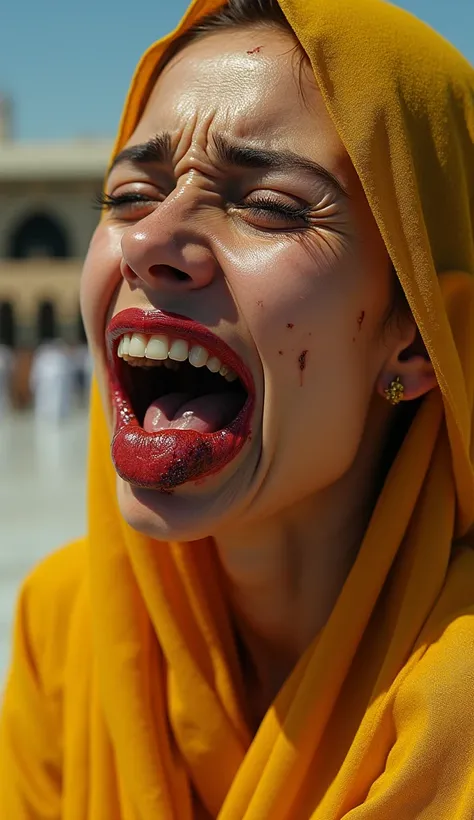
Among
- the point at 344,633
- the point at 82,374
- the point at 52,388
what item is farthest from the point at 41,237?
the point at 344,633

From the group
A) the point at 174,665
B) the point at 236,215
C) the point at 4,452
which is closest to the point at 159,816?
the point at 174,665

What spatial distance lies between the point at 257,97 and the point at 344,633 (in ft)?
2.43

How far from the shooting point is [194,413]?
1.23 metres

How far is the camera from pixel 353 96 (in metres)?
1.12

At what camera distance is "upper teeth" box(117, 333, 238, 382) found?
3.83ft

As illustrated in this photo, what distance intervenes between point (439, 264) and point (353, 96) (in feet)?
0.84

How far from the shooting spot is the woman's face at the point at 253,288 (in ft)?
3.78

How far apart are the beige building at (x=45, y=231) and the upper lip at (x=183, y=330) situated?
22399mm

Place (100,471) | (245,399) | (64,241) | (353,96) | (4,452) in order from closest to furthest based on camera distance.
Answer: (353,96)
(245,399)
(100,471)
(4,452)
(64,241)

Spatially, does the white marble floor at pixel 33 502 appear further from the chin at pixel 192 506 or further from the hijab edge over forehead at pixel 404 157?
the hijab edge over forehead at pixel 404 157

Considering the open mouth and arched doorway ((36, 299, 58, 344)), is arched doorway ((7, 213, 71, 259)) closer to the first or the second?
arched doorway ((36, 299, 58, 344))

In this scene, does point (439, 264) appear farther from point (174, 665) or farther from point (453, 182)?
point (174, 665)

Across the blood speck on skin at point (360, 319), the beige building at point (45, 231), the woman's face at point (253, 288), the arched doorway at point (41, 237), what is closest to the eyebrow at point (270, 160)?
the woman's face at point (253, 288)

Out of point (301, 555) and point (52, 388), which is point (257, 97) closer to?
point (301, 555)
